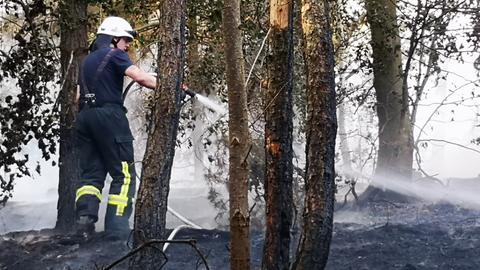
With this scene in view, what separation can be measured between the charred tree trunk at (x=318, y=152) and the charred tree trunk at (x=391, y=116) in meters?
4.92

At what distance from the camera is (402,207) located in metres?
8.76

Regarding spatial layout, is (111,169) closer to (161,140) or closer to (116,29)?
(116,29)

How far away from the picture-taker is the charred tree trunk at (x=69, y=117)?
277 inches

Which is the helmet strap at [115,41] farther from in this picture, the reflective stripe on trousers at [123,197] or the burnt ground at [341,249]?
the burnt ground at [341,249]

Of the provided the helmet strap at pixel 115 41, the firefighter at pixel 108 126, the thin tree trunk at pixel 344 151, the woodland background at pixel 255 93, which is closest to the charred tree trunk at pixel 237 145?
the woodland background at pixel 255 93

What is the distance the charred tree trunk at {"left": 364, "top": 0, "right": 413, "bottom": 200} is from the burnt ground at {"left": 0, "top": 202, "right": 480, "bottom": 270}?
1964 millimetres

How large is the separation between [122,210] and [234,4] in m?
2.57

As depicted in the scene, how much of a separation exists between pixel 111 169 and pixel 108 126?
0.42 meters

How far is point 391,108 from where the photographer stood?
367 inches

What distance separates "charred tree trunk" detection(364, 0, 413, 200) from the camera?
9.12 meters

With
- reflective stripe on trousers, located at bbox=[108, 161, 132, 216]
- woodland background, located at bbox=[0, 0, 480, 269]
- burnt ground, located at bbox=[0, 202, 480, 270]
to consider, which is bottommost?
burnt ground, located at bbox=[0, 202, 480, 270]

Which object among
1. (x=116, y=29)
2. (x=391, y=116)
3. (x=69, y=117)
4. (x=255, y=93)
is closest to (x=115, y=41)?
(x=116, y=29)

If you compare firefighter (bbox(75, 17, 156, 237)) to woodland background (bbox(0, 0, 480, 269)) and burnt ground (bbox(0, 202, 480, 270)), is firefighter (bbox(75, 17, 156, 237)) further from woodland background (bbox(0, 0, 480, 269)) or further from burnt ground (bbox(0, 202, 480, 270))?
woodland background (bbox(0, 0, 480, 269))

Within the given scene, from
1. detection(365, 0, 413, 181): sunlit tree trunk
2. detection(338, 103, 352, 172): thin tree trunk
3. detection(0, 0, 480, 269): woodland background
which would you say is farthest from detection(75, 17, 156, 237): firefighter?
detection(338, 103, 352, 172): thin tree trunk
